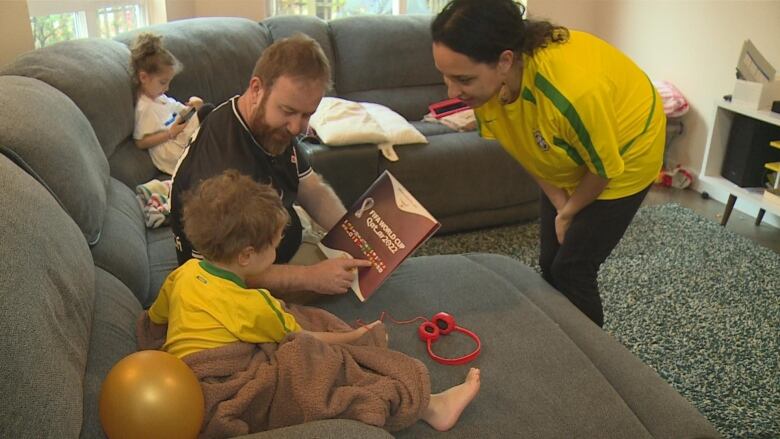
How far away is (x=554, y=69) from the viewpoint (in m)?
1.51

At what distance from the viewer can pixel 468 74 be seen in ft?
5.08

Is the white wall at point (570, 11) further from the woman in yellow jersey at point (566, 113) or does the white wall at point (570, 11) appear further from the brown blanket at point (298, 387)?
the brown blanket at point (298, 387)

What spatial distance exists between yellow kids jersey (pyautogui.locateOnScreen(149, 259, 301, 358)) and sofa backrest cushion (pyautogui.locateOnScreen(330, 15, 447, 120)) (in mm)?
2482

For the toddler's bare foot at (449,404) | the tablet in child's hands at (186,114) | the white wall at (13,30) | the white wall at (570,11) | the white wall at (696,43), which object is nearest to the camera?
the toddler's bare foot at (449,404)

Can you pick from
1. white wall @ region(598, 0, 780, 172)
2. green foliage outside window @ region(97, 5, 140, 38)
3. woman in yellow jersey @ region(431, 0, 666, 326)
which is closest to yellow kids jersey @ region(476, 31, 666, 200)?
woman in yellow jersey @ region(431, 0, 666, 326)

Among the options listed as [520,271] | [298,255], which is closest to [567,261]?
[520,271]

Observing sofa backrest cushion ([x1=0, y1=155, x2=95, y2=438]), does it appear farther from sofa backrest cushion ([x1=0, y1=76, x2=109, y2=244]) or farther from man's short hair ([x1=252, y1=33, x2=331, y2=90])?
man's short hair ([x1=252, y1=33, x2=331, y2=90])

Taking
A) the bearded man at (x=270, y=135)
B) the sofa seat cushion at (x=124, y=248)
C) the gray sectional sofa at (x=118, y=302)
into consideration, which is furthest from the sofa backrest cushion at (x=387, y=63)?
the bearded man at (x=270, y=135)

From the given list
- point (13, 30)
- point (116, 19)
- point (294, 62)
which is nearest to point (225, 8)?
point (116, 19)

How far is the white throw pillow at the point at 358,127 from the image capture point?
9.70 ft

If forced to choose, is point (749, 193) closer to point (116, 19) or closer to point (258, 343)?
point (258, 343)

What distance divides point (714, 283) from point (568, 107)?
1717mm

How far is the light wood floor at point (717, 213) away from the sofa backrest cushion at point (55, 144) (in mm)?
3053

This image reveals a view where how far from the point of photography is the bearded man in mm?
1551
